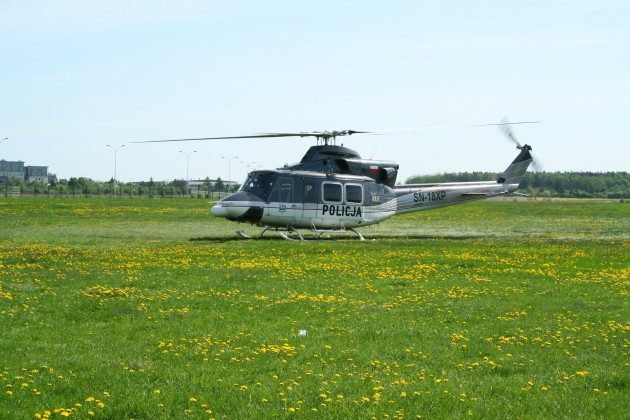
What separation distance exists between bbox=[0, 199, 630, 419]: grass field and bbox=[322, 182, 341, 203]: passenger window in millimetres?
9923

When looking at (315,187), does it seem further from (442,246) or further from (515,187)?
(515,187)

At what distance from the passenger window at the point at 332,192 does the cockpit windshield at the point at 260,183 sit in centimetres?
266

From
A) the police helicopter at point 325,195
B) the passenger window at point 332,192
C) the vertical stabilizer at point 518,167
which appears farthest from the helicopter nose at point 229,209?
the vertical stabilizer at point 518,167

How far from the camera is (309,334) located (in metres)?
16.0

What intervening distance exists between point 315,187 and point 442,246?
23.1 feet

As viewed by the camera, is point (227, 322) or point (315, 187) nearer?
point (227, 322)

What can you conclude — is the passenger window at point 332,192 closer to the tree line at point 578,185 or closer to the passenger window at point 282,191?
the passenger window at point 282,191

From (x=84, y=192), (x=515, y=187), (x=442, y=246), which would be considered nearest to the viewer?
(x=442, y=246)

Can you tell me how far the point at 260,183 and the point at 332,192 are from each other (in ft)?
11.9

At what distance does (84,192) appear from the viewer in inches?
5886

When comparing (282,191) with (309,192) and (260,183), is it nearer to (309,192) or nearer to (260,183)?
(260,183)

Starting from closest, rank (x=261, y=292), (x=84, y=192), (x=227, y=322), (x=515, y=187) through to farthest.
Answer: (x=227, y=322) → (x=261, y=292) → (x=515, y=187) → (x=84, y=192)

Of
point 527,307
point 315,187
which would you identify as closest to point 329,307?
point 527,307

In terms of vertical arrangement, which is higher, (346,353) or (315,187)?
(315,187)
